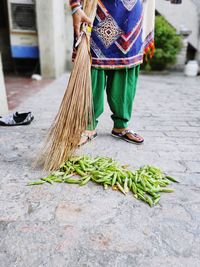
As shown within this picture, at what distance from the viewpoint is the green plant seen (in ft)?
21.4

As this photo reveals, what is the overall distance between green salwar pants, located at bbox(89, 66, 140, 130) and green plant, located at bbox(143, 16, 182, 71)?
4404mm

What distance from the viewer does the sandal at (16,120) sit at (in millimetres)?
3042

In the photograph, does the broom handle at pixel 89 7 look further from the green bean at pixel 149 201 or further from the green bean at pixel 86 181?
the green bean at pixel 149 201

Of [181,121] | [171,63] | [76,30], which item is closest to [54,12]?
[171,63]

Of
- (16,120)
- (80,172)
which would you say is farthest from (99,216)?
(16,120)

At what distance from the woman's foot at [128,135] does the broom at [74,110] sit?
2.25 ft

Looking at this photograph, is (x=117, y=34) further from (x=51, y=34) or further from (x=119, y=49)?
(x=51, y=34)

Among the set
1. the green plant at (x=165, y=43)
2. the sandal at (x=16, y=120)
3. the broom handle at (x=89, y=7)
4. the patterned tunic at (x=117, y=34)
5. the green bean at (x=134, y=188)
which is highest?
the broom handle at (x=89, y=7)

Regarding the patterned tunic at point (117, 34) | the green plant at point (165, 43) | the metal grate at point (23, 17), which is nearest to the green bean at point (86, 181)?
the patterned tunic at point (117, 34)

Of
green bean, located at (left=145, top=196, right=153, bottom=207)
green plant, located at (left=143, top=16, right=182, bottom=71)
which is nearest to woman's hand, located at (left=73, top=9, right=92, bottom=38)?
green bean, located at (left=145, top=196, right=153, bottom=207)

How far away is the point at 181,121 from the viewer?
3.38 meters

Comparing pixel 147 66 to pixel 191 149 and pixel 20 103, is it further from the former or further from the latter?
pixel 191 149

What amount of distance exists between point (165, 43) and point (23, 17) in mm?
3084

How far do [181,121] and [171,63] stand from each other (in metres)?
3.99
